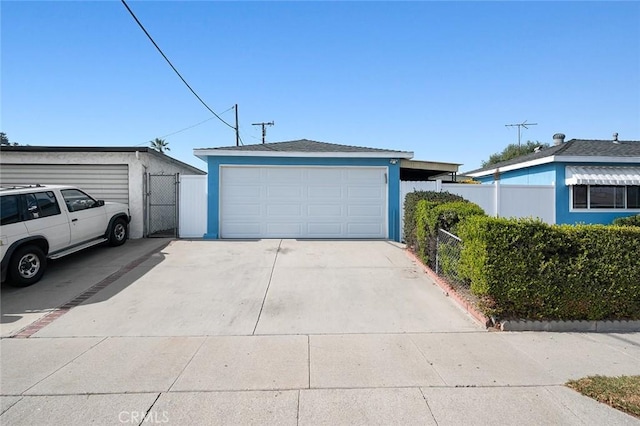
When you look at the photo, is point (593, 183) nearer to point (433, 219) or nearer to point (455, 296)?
point (433, 219)

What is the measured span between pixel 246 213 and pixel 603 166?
1374cm

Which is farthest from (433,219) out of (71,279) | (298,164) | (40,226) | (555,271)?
(40,226)

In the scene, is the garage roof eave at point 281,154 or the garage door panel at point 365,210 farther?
the garage door panel at point 365,210

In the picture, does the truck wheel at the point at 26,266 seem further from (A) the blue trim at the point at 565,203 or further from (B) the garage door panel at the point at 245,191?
(A) the blue trim at the point at 565,203

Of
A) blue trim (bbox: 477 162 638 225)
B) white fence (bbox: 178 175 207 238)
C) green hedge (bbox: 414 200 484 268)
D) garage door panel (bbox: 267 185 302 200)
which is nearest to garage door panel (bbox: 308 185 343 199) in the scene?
garage door panel (bbox: 267 185 302 200)

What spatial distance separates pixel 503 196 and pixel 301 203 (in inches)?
277

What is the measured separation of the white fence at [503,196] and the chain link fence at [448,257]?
4.03m

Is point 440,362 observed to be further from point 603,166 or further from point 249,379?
point 603,166

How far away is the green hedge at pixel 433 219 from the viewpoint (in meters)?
6.22

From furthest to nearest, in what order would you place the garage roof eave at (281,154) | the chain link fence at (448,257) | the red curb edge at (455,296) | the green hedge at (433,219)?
1. the garage roof eave at (281,154)
2. the green hedge at (433,219)
3. the chain link fence at (448,257)
4. the red curb edge at (455,296)

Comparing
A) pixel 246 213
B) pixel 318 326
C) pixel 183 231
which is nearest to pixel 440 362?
pixel 318 326

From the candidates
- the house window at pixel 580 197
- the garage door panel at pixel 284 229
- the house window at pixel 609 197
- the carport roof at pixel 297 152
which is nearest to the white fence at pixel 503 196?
the house window at pixel 580 197

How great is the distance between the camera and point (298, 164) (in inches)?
426

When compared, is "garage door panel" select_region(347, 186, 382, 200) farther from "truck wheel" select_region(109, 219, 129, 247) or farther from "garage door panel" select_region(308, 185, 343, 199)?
"truck wheel" select_region(109, 219, 129, 247)
